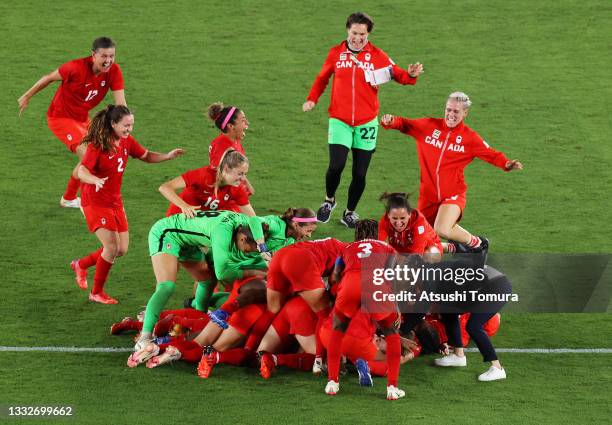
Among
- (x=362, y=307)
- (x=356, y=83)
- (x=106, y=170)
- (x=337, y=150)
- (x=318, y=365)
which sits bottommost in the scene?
(x=318, y=365)

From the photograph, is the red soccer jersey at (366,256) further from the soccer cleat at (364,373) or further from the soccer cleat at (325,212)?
the soccer cleat at (325,212)

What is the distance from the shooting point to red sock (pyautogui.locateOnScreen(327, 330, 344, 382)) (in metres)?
9.57

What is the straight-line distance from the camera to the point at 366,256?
31.9 ft

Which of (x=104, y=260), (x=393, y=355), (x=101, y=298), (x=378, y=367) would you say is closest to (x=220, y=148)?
(x=104, y=260)

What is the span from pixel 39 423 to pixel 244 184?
348 centimetres

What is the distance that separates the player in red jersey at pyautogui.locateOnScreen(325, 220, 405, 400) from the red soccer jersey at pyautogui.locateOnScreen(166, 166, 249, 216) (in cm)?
200

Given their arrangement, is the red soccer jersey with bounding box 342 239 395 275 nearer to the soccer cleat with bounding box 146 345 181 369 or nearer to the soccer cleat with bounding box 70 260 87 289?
the soccer cleat with bounding box 146 345 181 369

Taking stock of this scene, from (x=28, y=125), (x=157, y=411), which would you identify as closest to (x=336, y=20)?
(x=28, y=125)

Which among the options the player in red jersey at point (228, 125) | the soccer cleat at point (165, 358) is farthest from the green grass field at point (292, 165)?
the player in red jersey at point (228, 125)

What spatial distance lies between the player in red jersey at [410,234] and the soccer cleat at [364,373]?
1.16m

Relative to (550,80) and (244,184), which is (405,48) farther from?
(244,184)

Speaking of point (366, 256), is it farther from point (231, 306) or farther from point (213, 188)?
point (213, 188)

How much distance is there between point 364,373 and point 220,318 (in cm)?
125

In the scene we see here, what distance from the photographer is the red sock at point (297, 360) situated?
1011 cm
